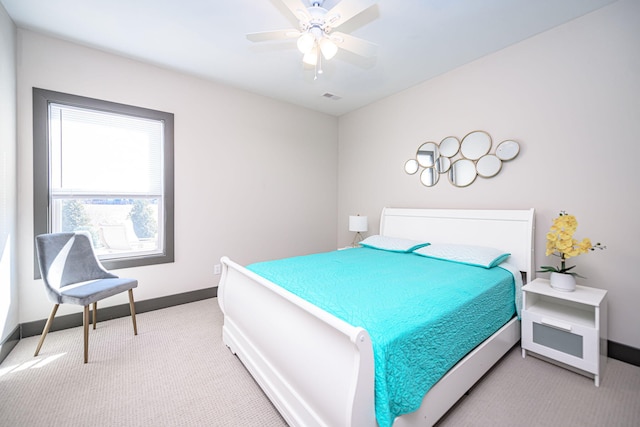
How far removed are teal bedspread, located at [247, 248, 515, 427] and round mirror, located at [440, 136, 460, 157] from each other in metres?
1.36

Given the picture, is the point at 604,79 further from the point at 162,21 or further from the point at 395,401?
the point at 162,21

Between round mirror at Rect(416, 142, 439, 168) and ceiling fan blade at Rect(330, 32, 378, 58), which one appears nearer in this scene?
ceiling fan blade at Rect(330, 32, 378, 58)

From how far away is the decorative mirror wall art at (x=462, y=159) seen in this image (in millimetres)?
2723

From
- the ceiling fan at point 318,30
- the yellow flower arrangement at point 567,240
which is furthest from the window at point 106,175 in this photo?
the yellow flower arrangement at point 567,240

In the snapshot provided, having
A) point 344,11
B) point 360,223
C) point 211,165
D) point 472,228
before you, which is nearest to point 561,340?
point 472,228

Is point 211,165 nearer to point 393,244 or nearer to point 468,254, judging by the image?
point 393,244

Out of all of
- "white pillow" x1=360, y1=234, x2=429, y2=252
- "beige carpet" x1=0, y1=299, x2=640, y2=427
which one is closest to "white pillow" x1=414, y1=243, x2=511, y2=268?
"white pillow" x1=360, y1=234, x2=429, y2=252

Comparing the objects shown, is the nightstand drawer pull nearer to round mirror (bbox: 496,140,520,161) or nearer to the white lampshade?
round mirror (bbox: 496,140,520,161)

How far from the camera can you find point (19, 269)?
239 cm

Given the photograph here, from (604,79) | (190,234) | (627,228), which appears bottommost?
(190,234)

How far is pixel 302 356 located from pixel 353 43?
7.10 feet

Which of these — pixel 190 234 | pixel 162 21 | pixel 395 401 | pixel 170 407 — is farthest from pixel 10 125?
pixel 395 401

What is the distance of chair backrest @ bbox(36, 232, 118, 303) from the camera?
7.03 ft

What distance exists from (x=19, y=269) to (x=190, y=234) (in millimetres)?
1436
